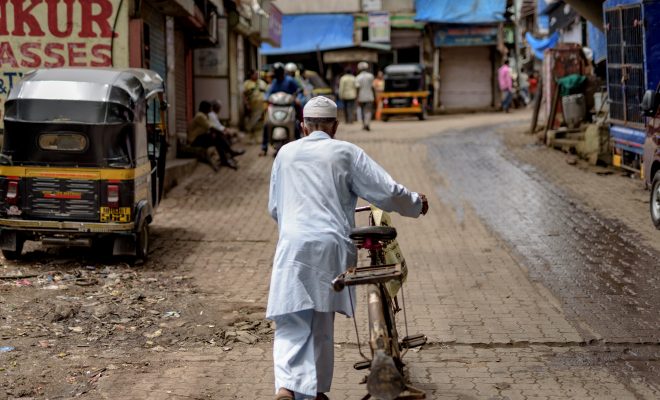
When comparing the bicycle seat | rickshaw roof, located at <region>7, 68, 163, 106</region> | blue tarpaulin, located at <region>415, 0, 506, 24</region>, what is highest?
blue tarpaulin, located at <region>415, 0, 506, 24</region>

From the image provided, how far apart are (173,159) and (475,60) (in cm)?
2117

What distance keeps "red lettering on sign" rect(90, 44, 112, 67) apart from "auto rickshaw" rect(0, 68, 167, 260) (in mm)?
3665

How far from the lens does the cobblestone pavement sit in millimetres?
6133

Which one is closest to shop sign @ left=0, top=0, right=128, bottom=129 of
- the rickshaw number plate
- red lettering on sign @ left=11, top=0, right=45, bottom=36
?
red lettering on sign @ left=11, top=0, right=45, bottom=36

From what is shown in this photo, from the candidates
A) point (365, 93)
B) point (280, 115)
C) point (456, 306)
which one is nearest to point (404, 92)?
point (365, 93)

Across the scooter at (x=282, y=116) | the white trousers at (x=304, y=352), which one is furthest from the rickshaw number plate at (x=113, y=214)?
A: the scooter at (x=282, y=116)

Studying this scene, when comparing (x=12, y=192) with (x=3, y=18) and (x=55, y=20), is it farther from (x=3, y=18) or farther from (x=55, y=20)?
(x=3, y=18)

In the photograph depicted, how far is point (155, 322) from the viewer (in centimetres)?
809

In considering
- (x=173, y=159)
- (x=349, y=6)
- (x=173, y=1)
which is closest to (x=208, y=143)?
(x=173, y=159)

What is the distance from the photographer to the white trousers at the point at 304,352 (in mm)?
4906

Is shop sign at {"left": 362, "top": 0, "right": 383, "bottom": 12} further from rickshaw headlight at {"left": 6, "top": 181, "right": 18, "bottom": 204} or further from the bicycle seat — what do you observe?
the bicycle seat

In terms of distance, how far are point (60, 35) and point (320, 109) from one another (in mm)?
9972

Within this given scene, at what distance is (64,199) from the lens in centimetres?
1015

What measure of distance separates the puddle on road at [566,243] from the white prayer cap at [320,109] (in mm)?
3170
